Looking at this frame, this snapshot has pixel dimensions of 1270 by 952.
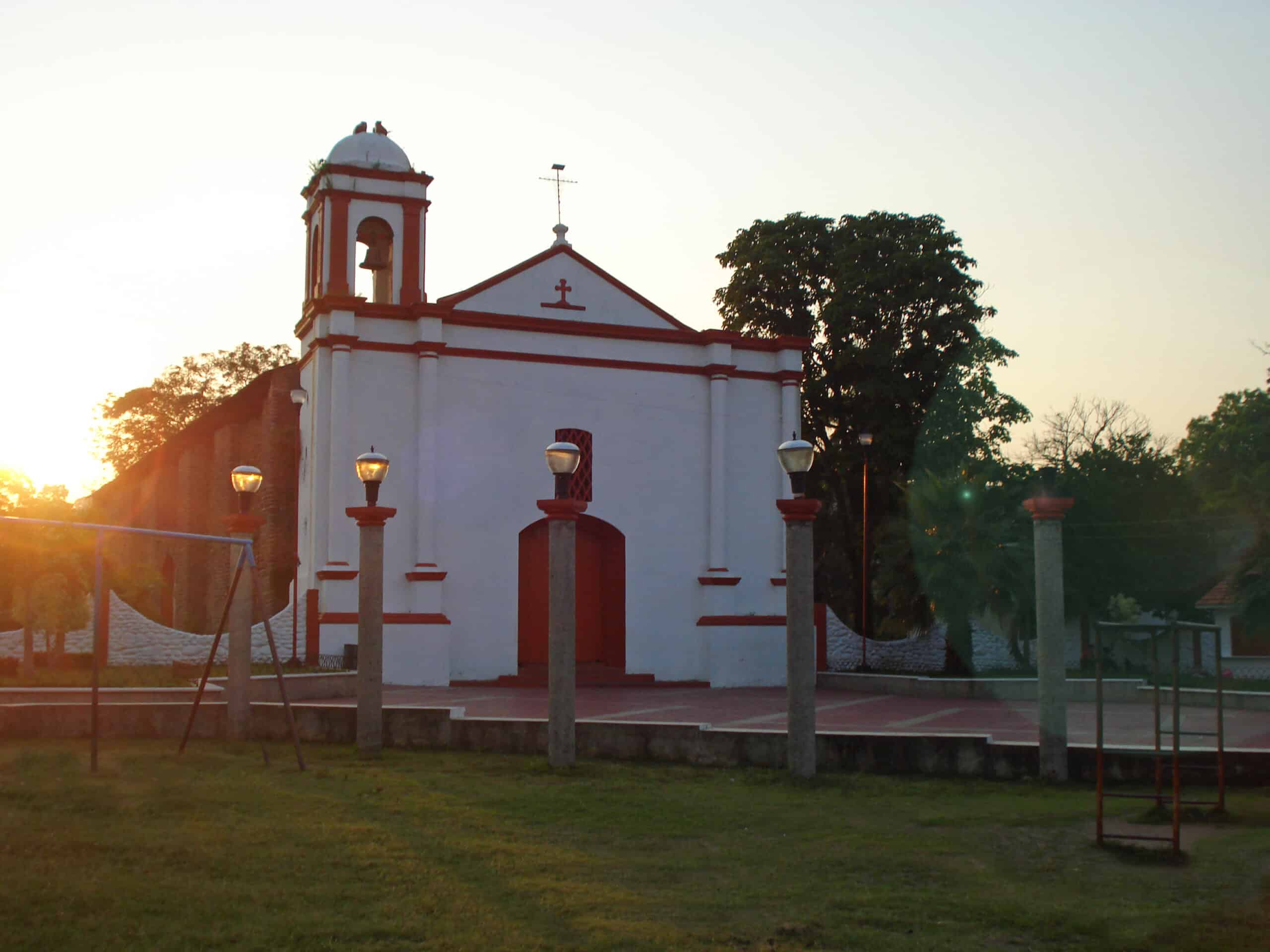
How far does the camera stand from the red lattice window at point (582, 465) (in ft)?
70.0

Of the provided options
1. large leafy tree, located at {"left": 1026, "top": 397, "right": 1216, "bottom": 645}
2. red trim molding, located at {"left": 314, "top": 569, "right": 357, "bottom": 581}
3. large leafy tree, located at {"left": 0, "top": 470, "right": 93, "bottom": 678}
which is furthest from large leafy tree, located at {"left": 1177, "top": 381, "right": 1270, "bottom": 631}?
large leafy tree, located at {"left": 0, "top": 470, "right": 93, "bottom": 678}

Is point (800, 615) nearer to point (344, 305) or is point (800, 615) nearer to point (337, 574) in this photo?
point (337, 574)

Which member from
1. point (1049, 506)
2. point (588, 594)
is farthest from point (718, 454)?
point (1049, 506)

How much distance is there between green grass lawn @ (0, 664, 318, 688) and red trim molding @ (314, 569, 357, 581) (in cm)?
166

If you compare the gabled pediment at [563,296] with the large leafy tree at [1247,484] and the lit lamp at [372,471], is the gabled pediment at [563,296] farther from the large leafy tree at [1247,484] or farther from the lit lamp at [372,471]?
the large leafy tree at [1247,484]

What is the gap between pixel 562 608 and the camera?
37.2 ft

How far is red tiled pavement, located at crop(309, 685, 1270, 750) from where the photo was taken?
1298 centimetres

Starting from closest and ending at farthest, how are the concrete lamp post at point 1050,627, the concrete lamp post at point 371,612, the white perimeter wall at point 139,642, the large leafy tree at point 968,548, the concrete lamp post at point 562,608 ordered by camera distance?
the concrete lamp post at point 1050,627
the concrete lamp post at point 562,608
the concrete lamp post at point 371,612
the white perimeter wall at point 139,642
the large leafy tree at point 968,548

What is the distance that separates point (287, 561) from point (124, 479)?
19.5m

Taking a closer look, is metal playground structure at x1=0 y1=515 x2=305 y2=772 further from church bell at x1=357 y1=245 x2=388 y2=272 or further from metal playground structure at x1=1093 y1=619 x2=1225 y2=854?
church bell at x1=357 y1=245 x2=388 y2=272

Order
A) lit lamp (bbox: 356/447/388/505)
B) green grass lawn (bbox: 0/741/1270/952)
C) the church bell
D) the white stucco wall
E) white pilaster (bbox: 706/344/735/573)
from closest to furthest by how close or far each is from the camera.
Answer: green grass lawn (bbox: 0/741/1270/952) → lit lamp (bbox: 356/447/388/505) → the white stucco wall → white pilaster (bbox: 706/344/735/573) → the church bell

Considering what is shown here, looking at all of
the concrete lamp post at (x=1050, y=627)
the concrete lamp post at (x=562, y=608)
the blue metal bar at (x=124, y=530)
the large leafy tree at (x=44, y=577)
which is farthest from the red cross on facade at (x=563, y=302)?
the concrete lamp post at (x=1050, y=627)

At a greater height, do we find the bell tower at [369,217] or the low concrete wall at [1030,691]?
the bell tower at [369,217]

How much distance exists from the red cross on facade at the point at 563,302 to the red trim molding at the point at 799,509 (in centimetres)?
1117
